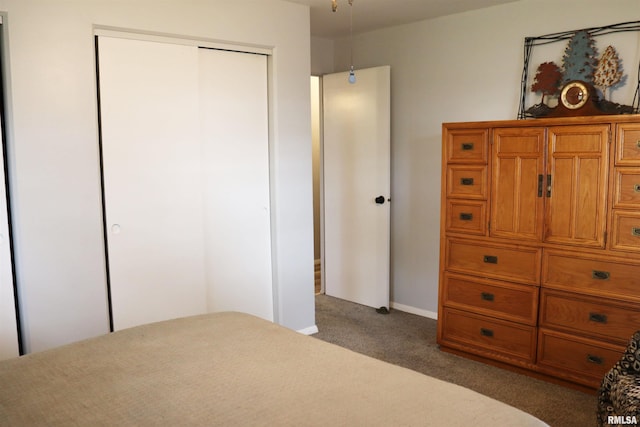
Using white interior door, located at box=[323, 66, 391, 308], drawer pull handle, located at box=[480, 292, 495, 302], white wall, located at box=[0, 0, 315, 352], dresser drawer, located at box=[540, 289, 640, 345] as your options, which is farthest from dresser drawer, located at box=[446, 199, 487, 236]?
white wall, located at box=[0, 0, 315, 352]

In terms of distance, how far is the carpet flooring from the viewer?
111 inches

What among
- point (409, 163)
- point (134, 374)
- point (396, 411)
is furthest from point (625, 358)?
point (409, 163)

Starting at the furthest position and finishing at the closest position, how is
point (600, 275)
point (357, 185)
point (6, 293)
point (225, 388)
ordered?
point (357, 185) → point (600, 275) → point (6, 293) → point (225, 388)

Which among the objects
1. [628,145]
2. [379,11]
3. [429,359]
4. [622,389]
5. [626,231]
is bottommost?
[429,359]

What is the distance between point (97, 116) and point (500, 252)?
252 centimetres

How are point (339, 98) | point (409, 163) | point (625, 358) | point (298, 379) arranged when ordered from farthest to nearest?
point (339, 98)
point (409, 163)
point (625, 358)
point (298, 379)

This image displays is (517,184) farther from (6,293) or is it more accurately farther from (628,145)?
(6,293)

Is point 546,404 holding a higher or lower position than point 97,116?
lower

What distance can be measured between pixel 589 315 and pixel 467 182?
1.05 m

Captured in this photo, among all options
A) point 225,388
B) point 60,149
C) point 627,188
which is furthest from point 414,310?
point 225,388

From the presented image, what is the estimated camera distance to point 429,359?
3.51 meters

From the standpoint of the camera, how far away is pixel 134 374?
66.1 inches

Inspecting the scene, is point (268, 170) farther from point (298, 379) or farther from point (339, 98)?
point (298, 379)

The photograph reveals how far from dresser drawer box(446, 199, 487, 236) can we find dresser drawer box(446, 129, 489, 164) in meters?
0.28
